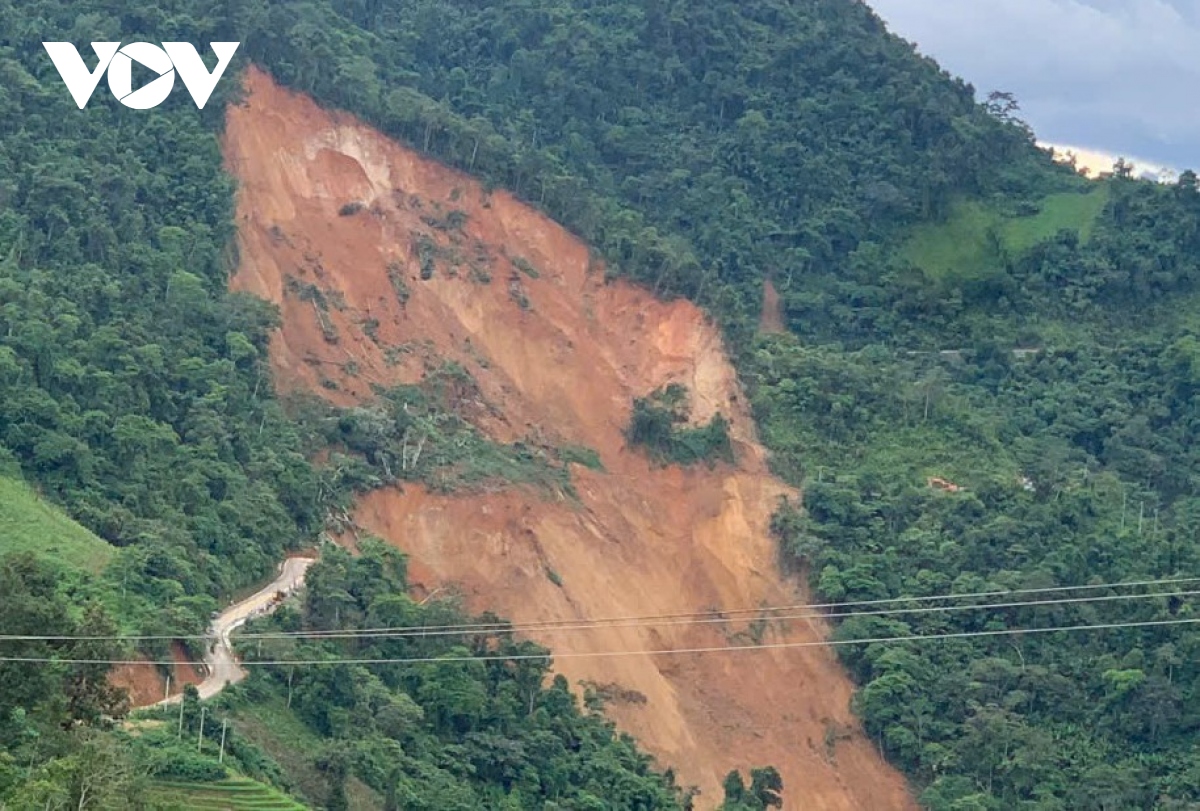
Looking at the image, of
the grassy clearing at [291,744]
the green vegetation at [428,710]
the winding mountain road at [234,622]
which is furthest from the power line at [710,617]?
the grassy clearing at [291,744]

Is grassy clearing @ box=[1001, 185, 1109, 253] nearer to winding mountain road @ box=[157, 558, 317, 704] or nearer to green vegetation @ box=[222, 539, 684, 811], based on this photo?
green vegetation @ box=[222, 539, 684, 811]

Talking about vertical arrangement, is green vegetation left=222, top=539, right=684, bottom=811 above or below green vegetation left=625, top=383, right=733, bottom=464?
below

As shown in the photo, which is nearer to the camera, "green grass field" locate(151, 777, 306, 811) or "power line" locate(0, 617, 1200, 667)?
"green grass field" locate(151, 777, 306, 811)

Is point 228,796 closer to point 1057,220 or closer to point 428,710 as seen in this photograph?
point 428,710

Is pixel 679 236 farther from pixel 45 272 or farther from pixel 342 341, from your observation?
pixel 45 272

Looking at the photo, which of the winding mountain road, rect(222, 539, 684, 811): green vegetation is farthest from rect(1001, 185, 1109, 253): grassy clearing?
the winding mountain road

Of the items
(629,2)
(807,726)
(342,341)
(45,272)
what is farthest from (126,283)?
(629,2)

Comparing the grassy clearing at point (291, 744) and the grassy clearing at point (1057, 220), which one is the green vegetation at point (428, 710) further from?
the grassy clearing at point (1057, 220)
